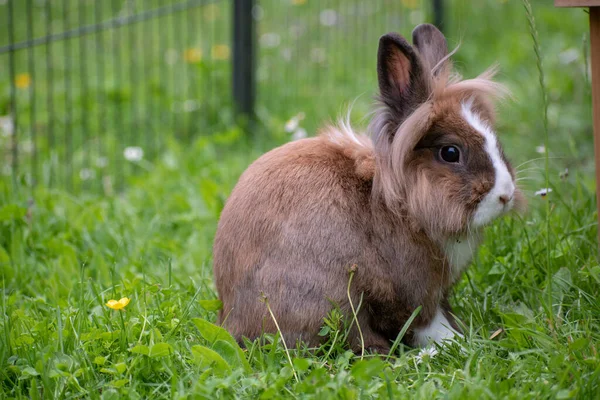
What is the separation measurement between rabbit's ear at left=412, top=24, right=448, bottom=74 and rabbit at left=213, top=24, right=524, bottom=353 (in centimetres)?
6

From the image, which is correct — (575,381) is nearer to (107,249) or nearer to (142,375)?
(142,375)

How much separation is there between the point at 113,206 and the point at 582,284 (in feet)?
8.16

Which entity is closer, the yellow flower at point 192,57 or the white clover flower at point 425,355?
the white clover flower at point 425,355

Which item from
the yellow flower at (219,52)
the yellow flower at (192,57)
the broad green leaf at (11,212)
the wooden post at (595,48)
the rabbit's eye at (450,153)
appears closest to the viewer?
the wooden post at (595,48)

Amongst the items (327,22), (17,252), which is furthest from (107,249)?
(327,22)

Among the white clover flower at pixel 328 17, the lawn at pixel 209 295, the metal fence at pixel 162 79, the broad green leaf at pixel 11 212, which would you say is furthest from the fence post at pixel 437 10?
the broad green leaf at pixel 11 212

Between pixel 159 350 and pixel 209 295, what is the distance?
2.33 ft

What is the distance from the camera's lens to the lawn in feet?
7.76

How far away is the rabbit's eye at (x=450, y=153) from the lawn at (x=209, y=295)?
30cm

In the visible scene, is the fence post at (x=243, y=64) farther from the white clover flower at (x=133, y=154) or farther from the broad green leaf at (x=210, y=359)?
the broad green leaf at (x=210, y=359)

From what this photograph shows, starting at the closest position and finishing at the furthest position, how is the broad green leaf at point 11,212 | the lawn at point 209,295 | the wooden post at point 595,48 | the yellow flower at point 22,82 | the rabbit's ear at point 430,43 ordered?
1. the lawn at point 209,295
2. the wooden post at point 595,48
3. the rabbit's ear at point 430,43
4. the broad green leaf at point 11,212
5. the yellow flower at point 22,82

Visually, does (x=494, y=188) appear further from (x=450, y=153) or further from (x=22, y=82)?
(x=22, y=82)

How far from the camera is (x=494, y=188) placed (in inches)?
101

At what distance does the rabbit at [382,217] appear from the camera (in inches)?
102
